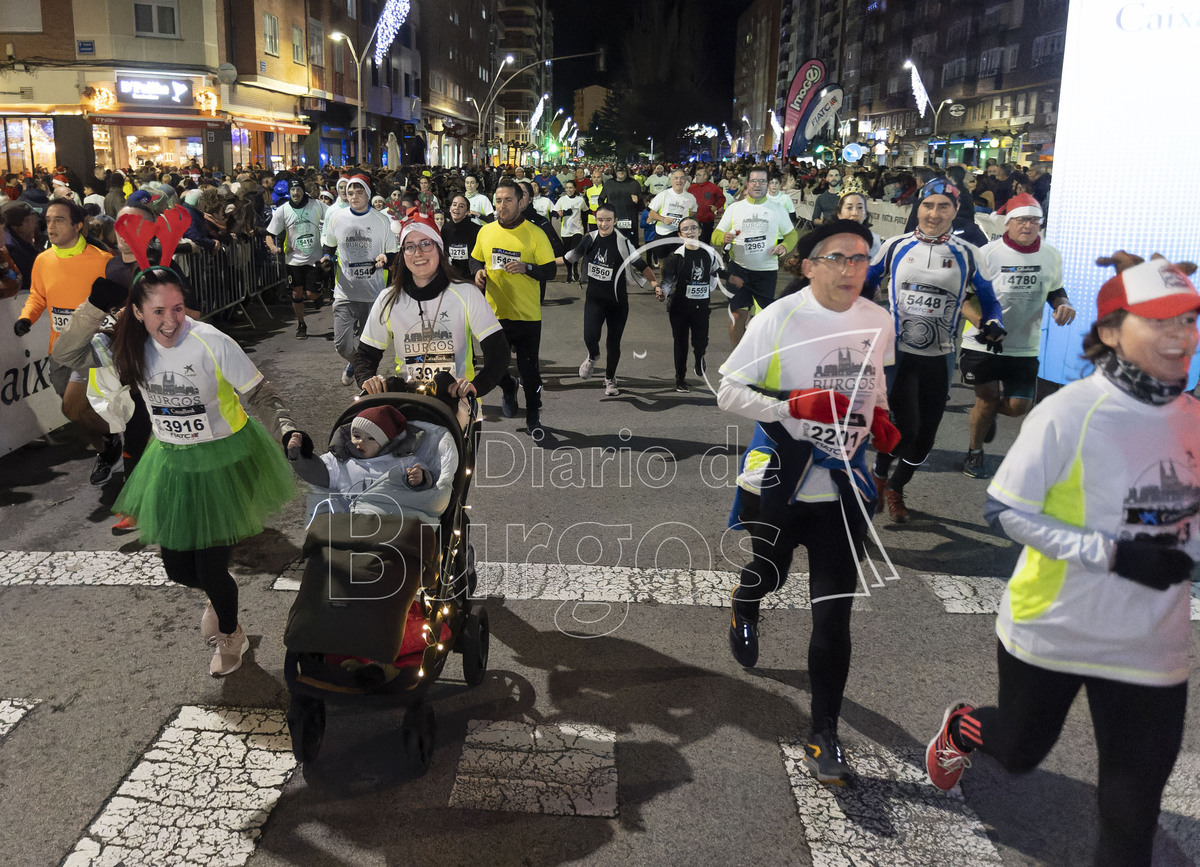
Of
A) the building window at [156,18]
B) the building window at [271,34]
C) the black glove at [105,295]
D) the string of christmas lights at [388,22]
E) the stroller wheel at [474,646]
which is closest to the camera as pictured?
the stroller wheel at [474,646]

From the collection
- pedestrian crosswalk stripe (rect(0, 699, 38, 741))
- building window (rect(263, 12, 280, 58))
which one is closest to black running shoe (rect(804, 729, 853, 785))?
pedestrian crosswalk stripe (rect(0, 699, 38, 741))

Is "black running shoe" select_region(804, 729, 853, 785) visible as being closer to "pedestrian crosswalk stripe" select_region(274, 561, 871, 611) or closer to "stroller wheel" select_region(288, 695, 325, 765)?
"pedestrian crosswalk stripe" select_region(274, 561, 871, 611)

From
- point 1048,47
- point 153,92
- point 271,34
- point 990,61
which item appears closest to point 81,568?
point 153,92

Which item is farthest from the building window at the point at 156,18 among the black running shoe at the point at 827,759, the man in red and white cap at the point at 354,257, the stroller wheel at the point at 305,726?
the black running shoe at the point at 827,759

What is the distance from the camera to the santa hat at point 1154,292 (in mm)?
2601

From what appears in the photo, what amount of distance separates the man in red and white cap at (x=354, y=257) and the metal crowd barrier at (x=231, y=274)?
237 centimetres

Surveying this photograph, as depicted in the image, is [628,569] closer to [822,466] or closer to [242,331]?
[822,466]

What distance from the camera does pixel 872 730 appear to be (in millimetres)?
4129

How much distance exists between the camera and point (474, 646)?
14.2 ft

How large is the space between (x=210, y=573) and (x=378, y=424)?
1174 millimetres

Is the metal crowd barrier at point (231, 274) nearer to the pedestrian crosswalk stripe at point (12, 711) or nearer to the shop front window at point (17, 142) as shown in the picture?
the pedestrian crosswalk stripe at point (12, 711)

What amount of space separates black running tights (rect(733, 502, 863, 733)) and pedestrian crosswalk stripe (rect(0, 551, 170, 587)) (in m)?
3.81

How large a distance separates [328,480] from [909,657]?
2.91m

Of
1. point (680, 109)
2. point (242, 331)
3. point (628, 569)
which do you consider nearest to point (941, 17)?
point (680, 109)
